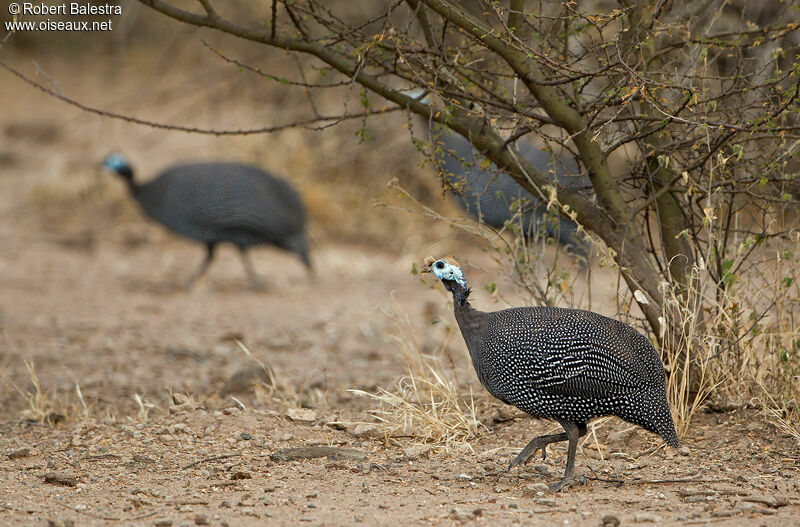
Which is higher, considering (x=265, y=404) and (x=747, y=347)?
(x=747, y=347)

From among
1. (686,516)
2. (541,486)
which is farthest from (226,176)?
(686,516)

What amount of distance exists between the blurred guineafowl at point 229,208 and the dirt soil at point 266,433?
400 mm

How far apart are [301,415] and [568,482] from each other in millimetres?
1399

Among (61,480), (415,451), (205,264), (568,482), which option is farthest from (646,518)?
(205,264)

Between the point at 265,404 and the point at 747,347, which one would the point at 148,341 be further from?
the point at 747,347

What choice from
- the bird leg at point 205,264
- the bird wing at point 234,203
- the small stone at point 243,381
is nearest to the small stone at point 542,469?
the small stone at point 243,381

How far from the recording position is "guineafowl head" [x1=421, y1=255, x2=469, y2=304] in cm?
367

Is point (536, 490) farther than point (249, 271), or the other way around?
point (249, 271)

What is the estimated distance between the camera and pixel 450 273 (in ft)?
12.1

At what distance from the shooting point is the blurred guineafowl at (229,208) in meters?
7.78

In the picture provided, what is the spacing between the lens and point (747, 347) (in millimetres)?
3988

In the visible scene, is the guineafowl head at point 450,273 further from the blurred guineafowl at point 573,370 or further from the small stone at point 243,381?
the small stone at point 243,381

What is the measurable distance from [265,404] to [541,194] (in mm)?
1793

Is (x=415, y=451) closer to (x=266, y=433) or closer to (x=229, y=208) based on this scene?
(x=266, y=433)
